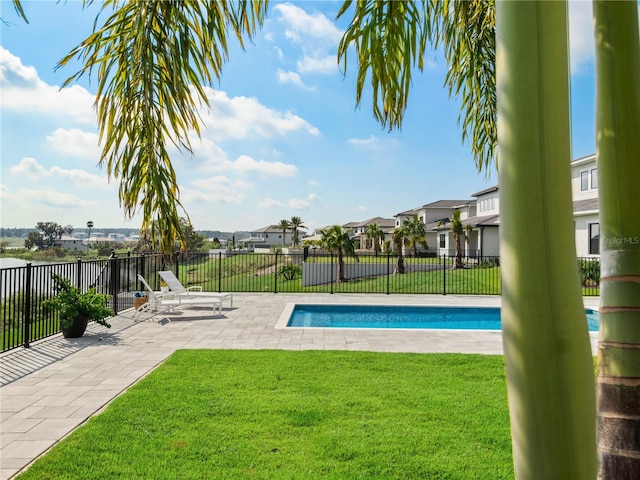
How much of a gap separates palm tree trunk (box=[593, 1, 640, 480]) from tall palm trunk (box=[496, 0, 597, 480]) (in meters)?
0.67

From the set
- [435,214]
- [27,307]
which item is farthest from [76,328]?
[435,214]

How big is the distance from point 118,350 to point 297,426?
4297mm

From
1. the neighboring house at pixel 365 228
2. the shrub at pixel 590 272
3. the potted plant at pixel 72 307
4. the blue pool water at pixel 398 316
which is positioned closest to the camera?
the potted plant at pixel 72 307

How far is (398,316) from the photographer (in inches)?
456

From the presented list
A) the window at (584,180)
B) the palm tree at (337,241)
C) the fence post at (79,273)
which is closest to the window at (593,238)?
the window at (584,180)

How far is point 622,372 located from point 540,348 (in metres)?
0.87

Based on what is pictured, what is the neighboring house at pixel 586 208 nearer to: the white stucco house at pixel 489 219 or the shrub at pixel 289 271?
the white stucco house at pixel 489 219

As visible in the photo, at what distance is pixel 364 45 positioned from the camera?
227cm

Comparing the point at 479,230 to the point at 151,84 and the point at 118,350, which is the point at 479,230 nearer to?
the point at 118,350

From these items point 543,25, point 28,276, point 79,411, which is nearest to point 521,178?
point 543,25

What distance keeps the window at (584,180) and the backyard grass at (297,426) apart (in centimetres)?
2058

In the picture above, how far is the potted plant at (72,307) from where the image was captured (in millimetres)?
7539

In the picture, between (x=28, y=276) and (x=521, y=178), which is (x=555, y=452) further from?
(x=28, y=276)

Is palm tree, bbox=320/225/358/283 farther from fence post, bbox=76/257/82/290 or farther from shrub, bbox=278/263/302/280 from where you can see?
fence post, bbox=76/257/82/290
